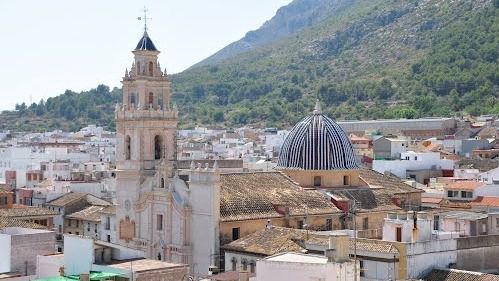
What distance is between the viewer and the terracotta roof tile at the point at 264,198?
41.2 m

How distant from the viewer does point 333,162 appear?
152 ft

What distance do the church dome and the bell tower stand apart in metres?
5.99

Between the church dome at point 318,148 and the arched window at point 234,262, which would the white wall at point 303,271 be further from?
the church dome at point 318,148

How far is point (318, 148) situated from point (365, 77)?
10944cm

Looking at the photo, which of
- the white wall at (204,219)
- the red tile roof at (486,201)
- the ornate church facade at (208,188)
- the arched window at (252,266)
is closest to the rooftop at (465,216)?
the ornate church facade at (208,188)

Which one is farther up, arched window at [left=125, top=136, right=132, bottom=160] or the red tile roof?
arched window at [left=125, top=136, right=132, bottom=160]

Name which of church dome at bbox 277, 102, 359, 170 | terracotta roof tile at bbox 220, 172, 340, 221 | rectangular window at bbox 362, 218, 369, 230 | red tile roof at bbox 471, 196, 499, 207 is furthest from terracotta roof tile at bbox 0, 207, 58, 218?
red tile roof at bbox 471, 196, 499, 207

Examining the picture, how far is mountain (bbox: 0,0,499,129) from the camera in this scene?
13025 centimetres

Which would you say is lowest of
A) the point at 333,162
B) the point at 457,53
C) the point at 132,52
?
the point at 333,162

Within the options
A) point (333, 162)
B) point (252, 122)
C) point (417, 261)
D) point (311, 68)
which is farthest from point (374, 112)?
point (417, 261)

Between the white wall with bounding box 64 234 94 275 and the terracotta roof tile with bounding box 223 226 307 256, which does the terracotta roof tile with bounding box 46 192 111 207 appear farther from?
the white wall with bounding box 64 234 94 275

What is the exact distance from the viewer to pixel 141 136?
146 feet

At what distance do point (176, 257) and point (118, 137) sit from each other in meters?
7.17

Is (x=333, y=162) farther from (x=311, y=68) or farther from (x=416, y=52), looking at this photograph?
(x=311, y=68)
